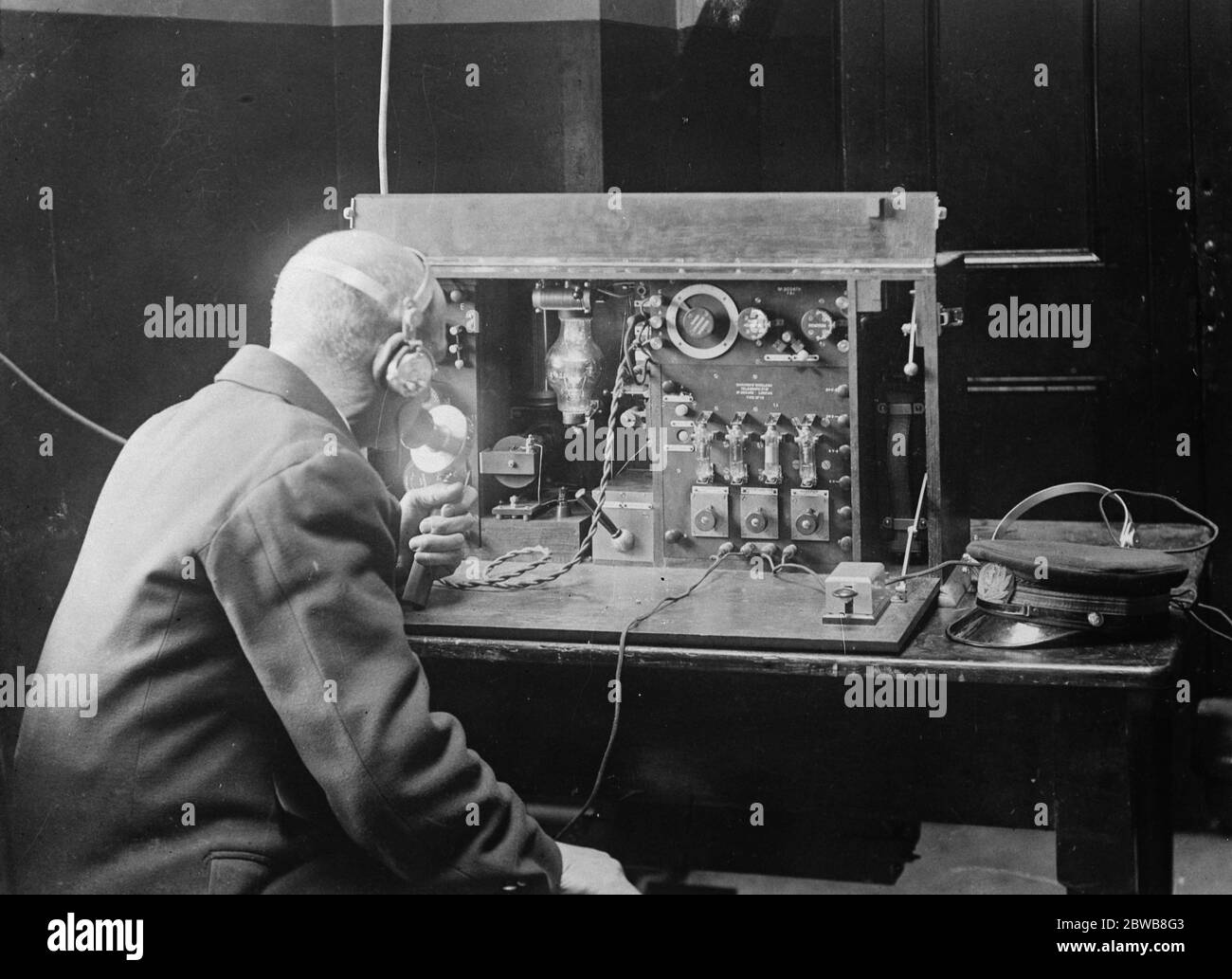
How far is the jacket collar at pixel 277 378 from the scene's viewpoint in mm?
2201

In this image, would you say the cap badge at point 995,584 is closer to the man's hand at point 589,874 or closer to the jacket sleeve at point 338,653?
the man's hand at point 589,874

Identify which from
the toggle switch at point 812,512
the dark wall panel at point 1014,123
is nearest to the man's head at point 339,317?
the toggle switch at point 812,512

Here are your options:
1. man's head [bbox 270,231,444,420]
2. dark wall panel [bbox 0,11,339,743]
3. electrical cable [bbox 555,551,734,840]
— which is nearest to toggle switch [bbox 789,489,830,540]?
electrical cable [bbox 555,551,734,840]

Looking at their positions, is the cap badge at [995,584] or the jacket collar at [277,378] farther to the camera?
the cap badge at [995,584]

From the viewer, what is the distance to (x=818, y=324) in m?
2.75

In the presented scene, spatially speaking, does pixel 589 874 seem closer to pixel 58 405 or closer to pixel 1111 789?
pixel 1111 789

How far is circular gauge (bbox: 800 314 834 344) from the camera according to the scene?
2.75 meters

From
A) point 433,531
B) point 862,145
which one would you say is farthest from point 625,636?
point 862,145

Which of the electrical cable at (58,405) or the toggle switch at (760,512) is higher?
the electrical cable at (58,405)

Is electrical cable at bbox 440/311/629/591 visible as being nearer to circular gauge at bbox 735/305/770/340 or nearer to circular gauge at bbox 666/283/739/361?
circular gauge at bbox 666/283/739/361

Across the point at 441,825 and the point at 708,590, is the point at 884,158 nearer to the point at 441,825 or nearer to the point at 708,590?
the point at 708,590

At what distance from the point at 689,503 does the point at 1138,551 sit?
34.1 inches

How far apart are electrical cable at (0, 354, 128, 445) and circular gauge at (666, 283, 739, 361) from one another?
3.86 ft

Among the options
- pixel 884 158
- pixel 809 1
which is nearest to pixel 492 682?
pixel 884 158
